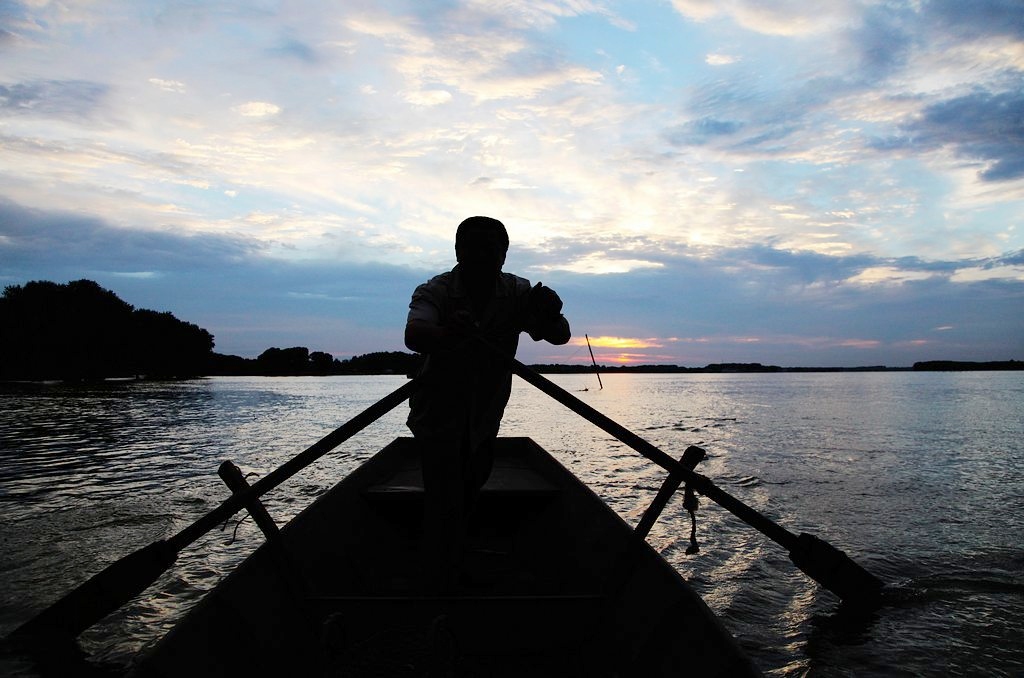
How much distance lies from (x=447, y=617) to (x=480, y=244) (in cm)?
236

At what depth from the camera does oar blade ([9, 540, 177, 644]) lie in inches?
144

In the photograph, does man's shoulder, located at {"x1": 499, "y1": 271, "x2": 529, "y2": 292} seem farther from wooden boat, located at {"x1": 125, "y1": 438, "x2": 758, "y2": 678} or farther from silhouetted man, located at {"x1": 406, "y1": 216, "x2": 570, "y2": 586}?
wooden boat, located at {"x1": 125, "y1": 438, "x2": 758, "y2": 678}

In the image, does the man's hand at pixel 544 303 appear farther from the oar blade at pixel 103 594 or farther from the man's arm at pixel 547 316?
the oar blade at pixel 103 594

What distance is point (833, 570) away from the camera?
3930mm

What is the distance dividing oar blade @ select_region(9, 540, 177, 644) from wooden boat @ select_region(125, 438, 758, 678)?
73cm

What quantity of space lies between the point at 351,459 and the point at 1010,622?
1376 cm

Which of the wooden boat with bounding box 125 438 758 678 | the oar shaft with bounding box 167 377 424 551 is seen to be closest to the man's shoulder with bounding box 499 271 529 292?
the oar shaft with bounding box 167 377 424 551

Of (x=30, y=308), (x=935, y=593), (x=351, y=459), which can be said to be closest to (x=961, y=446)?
(x=935, y=593)

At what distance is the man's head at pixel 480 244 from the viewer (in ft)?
12.5

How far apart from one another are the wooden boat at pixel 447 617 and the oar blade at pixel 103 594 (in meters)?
0.73

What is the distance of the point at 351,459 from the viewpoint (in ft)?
51.6

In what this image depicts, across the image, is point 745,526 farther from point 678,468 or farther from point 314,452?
point 314,452

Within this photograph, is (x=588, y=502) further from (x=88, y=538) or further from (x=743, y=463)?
(x=743, y=463)

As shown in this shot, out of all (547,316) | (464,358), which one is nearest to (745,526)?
(547,316)
